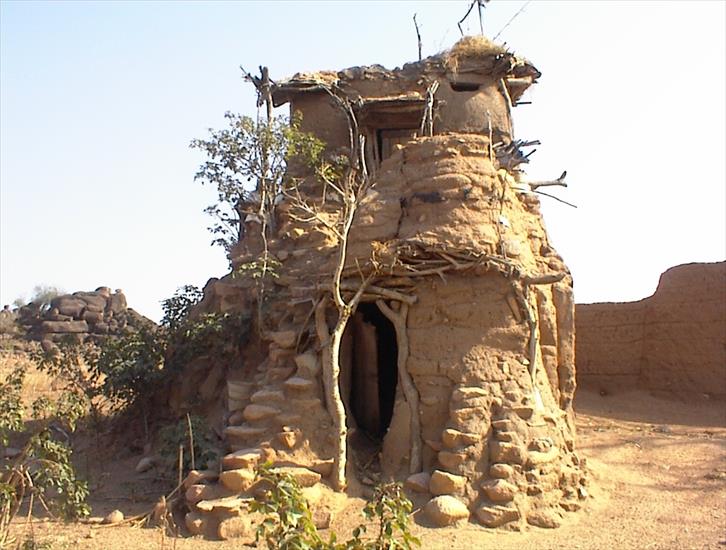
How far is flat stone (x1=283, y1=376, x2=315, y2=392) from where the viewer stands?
24.5 feet

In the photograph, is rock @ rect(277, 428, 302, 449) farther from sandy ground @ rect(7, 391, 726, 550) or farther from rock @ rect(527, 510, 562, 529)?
rock @ rect(527, 510, 562, 529)

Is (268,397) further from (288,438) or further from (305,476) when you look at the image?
(305,476)

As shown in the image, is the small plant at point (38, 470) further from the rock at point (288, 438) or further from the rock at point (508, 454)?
the rock at point (508, 454)

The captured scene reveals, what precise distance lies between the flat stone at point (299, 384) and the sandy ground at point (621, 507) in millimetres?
1233

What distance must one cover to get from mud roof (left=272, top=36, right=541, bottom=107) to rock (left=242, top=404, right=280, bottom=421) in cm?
626

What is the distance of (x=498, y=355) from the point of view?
7.47 metres

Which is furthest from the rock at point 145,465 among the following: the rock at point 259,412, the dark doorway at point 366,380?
the dark doorway at point 366,380

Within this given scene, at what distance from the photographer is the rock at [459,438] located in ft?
22.9

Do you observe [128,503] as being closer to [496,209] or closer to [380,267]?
[380,267]

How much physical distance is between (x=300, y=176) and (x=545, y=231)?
13.5 feet

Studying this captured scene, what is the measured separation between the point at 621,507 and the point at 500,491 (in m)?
1.65

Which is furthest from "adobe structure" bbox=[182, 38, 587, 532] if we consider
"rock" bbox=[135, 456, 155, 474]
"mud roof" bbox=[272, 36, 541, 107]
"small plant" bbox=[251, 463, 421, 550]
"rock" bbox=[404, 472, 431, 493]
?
"mud roof" bbox=[272, 36, 541, 107]

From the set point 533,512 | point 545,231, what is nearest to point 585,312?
point 545,231

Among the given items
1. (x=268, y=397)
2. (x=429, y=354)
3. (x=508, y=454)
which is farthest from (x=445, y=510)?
(x=268, y=397)
